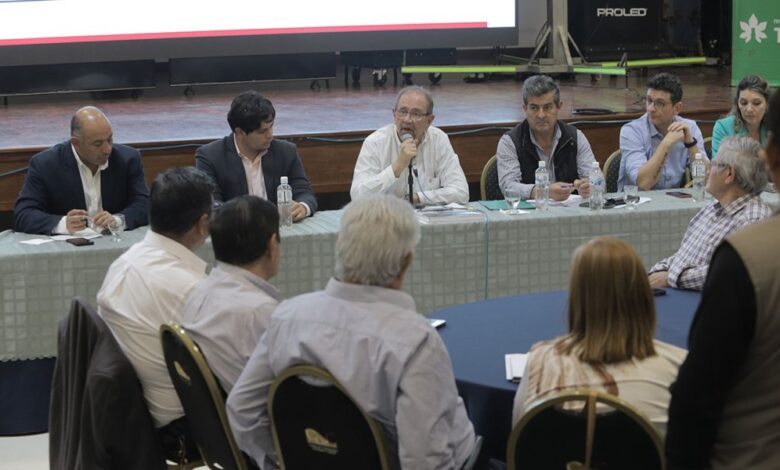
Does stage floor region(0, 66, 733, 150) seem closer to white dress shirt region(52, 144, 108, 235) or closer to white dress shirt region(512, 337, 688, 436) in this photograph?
white dress shirt region(52, 144, 108, 235)

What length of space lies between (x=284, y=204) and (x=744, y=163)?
1.59m

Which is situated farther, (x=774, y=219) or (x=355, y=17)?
(x=355, y=17)

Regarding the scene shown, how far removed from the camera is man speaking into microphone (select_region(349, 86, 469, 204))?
4316mm

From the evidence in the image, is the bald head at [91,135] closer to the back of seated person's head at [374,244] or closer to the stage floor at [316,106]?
the stage floor at [316,106]

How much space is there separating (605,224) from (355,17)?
17.4ft

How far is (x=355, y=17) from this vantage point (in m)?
8.88

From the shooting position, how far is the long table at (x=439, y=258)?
352 centimetres

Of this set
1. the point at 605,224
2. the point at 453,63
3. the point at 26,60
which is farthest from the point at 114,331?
the point at 453,63

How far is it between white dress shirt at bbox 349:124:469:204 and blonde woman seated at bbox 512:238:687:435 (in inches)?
92.5

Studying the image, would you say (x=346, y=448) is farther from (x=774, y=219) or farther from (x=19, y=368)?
(x=19, y=368)

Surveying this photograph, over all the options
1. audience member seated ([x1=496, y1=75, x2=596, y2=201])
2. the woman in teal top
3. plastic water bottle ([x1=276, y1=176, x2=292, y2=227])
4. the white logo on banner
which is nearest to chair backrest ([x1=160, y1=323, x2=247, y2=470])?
plastic water bottle ([x1=276, y1=176, x2=292, y2=227])

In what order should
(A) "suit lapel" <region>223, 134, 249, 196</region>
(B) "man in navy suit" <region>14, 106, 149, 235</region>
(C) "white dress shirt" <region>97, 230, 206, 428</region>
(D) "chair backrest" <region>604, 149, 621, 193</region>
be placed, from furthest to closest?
(D) "chair backrest" <region>604, 149, 621, 193</region> < (A) "suit lapel" <region>223, 134, 249, 196</region> < (B) "man in navy suit" <region>14, 106, 149, 235</region> < (C) "white dress shirt" <region>97, 230, 206, 428</region>

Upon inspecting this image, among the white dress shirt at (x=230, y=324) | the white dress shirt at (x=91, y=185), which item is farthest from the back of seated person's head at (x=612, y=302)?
the white dress shirt at (x=91, y=185)

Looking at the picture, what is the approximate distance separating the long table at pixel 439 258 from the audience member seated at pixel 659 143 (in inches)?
18.0
